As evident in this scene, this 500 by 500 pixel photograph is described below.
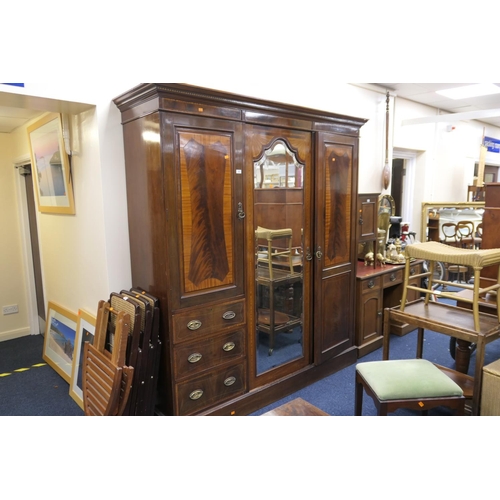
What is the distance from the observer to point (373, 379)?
1907 mm

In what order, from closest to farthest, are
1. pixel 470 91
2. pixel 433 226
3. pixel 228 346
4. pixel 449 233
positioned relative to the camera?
1. pixel 228 346
2. pixel 470 91
3. pixel 433 226
4. pixel 449 233

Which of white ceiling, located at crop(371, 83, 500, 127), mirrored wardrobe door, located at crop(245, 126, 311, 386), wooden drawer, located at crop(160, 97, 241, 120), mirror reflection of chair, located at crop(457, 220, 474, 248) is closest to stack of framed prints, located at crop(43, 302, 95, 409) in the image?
mirrored wardrobe door, located at crop(245, 126, 311, 386)

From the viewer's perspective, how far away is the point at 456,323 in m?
2.01

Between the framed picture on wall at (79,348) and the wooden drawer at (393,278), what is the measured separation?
101 inches

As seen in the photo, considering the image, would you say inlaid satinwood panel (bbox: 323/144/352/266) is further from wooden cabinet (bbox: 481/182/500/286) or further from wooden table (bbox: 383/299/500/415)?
wooden cabinet (bbox: 481/182/500/286)

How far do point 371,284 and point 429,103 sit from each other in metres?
3.05

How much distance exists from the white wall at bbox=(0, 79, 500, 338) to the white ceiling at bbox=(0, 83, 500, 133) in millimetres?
108

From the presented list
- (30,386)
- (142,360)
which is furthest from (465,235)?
(30,386)

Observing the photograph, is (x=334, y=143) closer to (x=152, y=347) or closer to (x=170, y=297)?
(x=170, y=297)

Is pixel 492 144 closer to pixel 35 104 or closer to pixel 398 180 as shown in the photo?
pixel 398 180

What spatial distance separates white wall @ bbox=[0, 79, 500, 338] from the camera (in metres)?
2.12

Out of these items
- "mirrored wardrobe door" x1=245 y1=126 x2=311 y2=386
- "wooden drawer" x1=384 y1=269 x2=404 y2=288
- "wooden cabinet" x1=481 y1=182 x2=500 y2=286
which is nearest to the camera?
"mirrored wardrobe door" x1=245 y1=126 x2=311 y2=386

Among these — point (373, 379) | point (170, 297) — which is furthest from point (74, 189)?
point (373, 379)

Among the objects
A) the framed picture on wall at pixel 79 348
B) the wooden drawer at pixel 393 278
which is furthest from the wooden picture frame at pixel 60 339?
the wooden drawer at pixel 393 278
